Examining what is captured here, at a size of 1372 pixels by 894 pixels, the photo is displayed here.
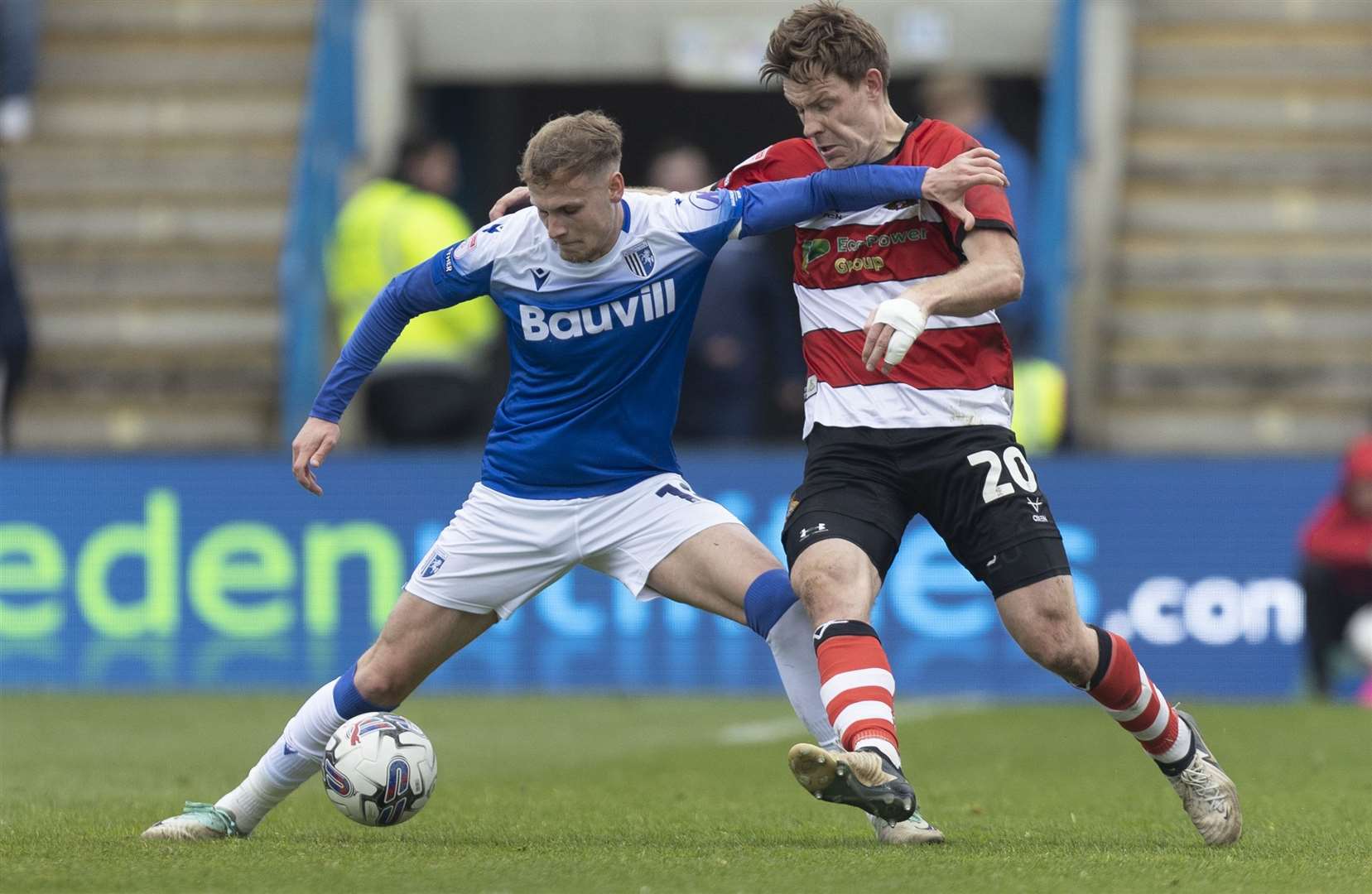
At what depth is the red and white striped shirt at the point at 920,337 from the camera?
617 cm

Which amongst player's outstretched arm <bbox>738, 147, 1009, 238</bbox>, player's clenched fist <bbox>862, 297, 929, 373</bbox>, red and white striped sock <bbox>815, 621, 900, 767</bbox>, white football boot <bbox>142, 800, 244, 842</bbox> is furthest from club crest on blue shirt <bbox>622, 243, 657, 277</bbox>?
white football boot <bbox>142, 800, 244, 842</bbox>

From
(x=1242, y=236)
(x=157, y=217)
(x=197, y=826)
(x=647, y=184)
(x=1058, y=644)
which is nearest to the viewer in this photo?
(x=1058, y=644)

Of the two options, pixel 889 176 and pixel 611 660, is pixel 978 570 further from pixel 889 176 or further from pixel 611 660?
pixel 611 660

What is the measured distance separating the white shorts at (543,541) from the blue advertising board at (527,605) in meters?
6.20

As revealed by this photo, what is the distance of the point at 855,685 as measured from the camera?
5.85 meters

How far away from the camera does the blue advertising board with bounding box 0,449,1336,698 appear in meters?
12.7

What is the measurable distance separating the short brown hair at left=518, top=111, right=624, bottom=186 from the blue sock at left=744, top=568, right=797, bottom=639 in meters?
1.18

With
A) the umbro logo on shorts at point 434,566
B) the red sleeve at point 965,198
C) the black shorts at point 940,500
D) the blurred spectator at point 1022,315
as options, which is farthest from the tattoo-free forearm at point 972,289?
the blurred spectator at point 1022,315

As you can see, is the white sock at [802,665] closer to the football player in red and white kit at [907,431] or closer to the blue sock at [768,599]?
the blue sock at [768,599]

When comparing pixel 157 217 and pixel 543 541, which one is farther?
pixel 157 217

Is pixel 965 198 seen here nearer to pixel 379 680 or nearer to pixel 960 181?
pixel 960 181

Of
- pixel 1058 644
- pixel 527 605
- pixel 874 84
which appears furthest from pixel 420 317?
pixel 1058 644

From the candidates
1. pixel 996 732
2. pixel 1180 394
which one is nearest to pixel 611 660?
pixel 996 732

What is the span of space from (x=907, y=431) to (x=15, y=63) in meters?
11.8
